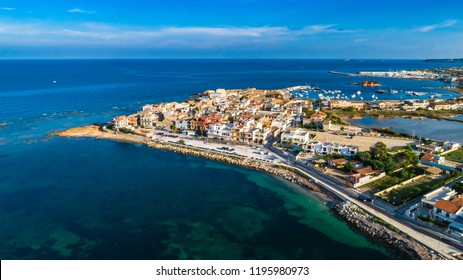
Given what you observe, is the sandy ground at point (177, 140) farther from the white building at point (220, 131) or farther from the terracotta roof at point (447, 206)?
the terracotta roof at point (447, 206)

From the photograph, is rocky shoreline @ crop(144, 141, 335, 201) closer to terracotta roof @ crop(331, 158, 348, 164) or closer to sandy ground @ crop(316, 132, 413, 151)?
terracotta roof @ crop(331, 158, 348, 164)

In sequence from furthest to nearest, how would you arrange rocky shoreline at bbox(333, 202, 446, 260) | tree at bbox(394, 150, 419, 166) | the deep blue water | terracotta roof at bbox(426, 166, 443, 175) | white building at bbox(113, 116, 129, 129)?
1. white building at bbox(113, 116, 129, 129)
2. the deep blue water
3. tree at bbox(394, 150, 419, 166)
4. terracotta roof at bbox(426, 166, 443, 175)
5. rocky shoreline at bbox(333, 202, 446, 260)

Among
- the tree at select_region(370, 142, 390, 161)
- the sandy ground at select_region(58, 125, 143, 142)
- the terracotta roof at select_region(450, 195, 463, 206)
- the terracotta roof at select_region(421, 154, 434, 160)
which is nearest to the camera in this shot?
the terracotta roof at select_region(450, 195, 463, 206)

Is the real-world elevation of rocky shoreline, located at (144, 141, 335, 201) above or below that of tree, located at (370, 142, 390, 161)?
below

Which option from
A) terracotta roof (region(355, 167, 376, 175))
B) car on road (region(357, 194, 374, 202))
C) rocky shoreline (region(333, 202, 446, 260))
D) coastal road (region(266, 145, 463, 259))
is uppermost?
terracotta roof (region(355, 167, 376, 175))

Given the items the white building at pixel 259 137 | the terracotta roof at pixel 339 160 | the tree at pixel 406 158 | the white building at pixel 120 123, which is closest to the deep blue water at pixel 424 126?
the tree at pixel 406 158

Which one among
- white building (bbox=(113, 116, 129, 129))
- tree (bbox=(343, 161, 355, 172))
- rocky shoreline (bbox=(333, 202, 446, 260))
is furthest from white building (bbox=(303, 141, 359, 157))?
white building (bbox=(113, 116, 129, 129))

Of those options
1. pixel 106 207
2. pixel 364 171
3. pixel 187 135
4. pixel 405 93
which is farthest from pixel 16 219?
pixel 405 93

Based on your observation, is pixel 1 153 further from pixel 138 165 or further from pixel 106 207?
pixel 106 207
